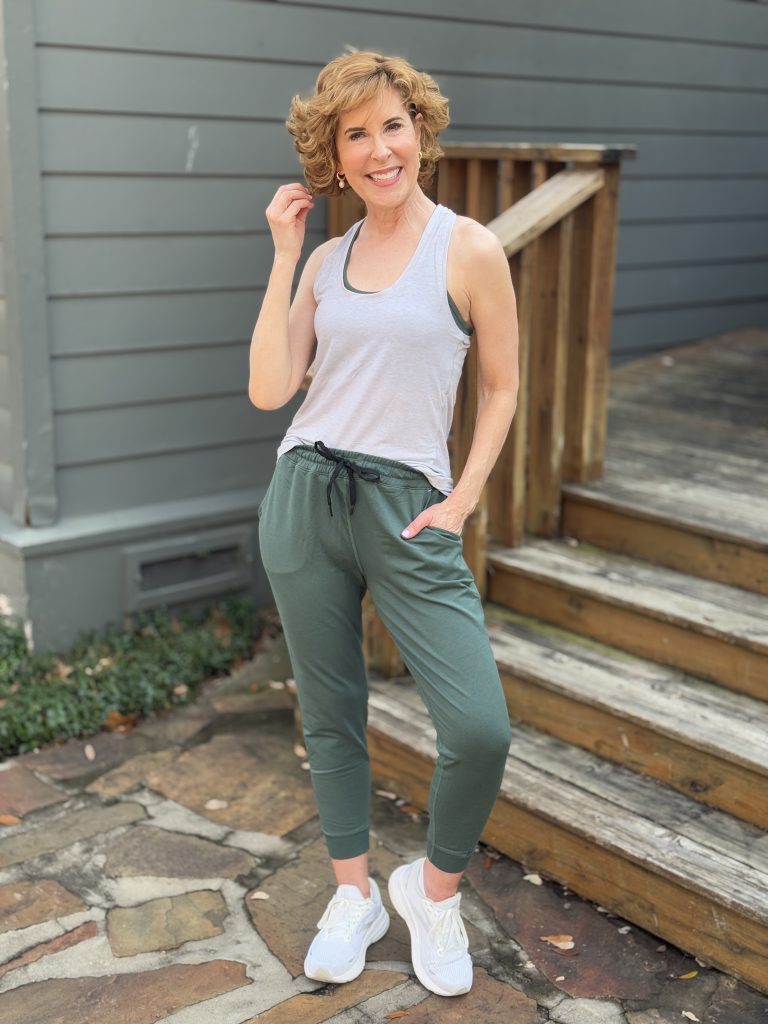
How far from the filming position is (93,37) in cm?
377

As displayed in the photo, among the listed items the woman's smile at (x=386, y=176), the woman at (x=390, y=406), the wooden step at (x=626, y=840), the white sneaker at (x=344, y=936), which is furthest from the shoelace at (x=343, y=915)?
the woman's smile at (x=386, y=176)

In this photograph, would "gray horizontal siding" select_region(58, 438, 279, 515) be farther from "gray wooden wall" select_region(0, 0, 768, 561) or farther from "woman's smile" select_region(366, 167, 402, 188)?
"woman's smile" select_region(366, 167, 402, 188)

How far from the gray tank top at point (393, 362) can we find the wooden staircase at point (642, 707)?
1053 millimetres

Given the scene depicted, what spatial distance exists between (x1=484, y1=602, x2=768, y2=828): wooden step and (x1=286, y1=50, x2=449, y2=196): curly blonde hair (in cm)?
153

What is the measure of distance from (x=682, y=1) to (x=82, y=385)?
3547 mm

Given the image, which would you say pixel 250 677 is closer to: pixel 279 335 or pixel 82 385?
pixel 82 385

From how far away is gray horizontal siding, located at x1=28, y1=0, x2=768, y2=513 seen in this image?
12.6 ft

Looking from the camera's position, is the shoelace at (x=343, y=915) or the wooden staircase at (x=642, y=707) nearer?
the shoelace at (x=343, y=915)

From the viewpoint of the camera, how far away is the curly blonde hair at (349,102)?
2.12m

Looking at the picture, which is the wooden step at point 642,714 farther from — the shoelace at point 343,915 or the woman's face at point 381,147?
the woman's face at point 381,147

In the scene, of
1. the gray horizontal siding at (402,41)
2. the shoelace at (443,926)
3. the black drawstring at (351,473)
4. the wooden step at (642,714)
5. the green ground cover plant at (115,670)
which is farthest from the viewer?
the gray horizontal siding at (402,41)

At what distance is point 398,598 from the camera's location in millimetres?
2281

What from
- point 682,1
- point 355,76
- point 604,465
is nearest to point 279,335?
point 355,76

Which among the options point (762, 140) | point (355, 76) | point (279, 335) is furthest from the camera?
point (762, 140)
